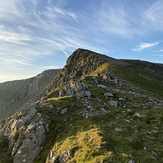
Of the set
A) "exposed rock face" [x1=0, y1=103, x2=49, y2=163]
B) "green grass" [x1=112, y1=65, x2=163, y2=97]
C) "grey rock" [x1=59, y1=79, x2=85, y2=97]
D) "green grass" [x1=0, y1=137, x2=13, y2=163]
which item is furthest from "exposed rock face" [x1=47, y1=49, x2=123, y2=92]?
"green grass" [x1=0, y1=137, x2=13, y2=163]

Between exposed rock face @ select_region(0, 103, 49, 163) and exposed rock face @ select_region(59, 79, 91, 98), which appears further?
exposed rock face @ select_region(59, 79, 91, 98)

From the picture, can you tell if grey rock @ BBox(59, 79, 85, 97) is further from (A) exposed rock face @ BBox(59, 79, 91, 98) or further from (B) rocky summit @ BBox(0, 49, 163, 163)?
(B) rocky summit @ BBox(0, 49, 163, 163)

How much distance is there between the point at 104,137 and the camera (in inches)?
541

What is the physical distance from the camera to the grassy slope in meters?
11.2

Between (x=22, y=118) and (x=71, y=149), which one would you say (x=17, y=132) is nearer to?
(x=22, y=118)

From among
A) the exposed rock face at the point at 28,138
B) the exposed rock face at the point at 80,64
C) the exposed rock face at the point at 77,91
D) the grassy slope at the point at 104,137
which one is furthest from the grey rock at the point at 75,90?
the exposed rock face at the point at 80,64

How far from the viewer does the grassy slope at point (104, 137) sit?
11.2 m

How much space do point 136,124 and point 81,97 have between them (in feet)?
56.0

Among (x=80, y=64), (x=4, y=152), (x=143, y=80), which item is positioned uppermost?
(x=80, y=64)

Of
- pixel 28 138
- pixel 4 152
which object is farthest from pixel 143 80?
pixel 4 152

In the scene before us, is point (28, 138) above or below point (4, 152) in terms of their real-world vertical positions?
above

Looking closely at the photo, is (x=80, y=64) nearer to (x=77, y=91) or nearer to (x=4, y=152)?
(x=77, y=91)

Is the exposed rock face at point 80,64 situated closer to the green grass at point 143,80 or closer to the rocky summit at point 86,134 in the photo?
the green grass at point 143,80

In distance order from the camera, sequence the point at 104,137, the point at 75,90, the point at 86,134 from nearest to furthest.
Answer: the point at 104,137
the point at 86,134
the point at 75,90
